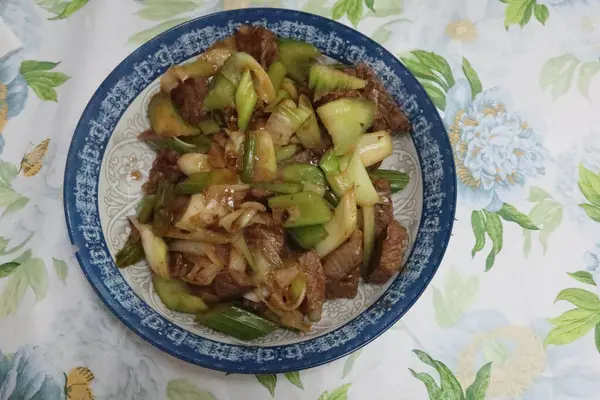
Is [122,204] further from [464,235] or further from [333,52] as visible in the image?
[464,235]

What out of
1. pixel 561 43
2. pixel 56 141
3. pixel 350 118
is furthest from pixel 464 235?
pixel 56 141

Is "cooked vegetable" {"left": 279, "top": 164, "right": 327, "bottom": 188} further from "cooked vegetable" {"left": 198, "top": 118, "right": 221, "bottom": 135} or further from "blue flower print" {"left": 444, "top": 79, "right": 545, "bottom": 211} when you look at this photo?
"blue flower print" {"left": 444, "top": 79, "right": 545, "bottom": 211}

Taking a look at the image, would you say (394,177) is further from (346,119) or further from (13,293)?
(13,293)

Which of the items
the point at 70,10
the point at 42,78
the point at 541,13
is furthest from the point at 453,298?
the point at 70,10

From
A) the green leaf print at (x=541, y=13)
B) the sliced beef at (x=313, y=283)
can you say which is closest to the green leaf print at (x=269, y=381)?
the sliced beef at (x=313, y=283)

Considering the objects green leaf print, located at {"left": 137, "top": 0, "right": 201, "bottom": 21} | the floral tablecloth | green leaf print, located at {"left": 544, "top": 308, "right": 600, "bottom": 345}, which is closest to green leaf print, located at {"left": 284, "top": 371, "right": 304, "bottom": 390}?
the floral tablecloth

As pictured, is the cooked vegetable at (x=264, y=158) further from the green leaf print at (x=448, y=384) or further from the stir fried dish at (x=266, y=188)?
the green leaf print at (x=448, y=384)
